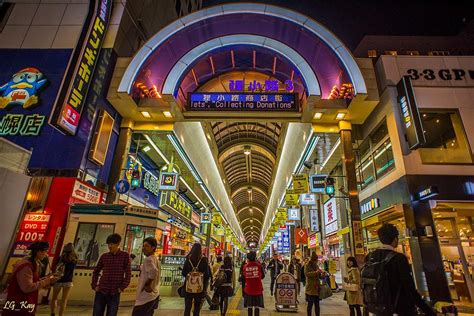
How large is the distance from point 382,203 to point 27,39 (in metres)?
14.8

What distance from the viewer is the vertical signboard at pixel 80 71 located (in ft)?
24.2

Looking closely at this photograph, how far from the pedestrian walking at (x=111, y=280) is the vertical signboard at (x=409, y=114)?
8034 mm

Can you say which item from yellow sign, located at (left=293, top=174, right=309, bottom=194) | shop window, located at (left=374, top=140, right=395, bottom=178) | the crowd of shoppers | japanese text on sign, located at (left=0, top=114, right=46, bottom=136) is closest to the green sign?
japanese text on sign, located at (left=0, top=114, right=46, bottom=136)

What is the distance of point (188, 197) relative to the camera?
71.3 ft

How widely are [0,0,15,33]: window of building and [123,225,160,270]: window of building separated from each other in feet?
32.9

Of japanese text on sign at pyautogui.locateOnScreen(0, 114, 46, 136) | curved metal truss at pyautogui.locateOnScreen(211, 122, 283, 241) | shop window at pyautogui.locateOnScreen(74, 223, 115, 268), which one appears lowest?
shop window at pyautogui.locateOnScreen(74, 223, 115, 268)

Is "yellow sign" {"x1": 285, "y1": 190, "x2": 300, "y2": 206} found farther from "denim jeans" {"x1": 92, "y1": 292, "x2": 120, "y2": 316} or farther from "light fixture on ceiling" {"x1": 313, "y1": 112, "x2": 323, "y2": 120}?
"denim jeans" {"x1": 92, "y1": 292, "x2": 120, "y2": 316}

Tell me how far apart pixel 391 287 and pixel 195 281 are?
10.6ft

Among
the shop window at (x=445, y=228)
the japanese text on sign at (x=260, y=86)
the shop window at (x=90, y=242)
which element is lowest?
the shop window at (x=90, y=242)

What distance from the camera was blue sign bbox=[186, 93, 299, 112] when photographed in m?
9.12

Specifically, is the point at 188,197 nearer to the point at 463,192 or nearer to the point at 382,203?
the point at 382,203

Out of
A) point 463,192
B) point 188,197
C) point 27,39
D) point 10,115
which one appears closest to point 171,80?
point 10,115

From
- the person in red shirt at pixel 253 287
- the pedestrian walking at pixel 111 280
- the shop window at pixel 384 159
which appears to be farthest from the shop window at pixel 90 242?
the shop window at pixel 384 159

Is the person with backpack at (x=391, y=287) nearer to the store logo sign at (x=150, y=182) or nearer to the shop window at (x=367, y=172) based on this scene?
the shop window at (x=367, y=172)
